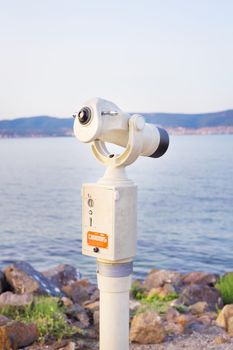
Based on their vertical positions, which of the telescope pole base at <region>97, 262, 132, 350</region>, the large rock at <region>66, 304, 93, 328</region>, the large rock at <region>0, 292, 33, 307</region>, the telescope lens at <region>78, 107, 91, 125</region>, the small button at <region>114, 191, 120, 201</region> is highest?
the telescope lens at <region>78, 107, 91, 125</region>

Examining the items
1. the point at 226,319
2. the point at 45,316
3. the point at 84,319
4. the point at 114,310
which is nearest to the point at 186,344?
the point at 226,319

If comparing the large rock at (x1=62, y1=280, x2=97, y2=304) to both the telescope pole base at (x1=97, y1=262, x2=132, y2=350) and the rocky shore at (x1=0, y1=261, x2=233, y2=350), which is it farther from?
the telescope pole base at (x1=97, y1=262, x2=132, y2=350)

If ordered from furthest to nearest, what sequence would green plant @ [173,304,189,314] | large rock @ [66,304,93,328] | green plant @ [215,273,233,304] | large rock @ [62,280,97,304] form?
green plant @ [215,273,233,304] → large rock @ [62,280,97,304] → green plant @ [173,304,189,314] → large rock @ [66,304,93,328]

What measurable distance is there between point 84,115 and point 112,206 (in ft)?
1.78

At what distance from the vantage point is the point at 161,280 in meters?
8.05

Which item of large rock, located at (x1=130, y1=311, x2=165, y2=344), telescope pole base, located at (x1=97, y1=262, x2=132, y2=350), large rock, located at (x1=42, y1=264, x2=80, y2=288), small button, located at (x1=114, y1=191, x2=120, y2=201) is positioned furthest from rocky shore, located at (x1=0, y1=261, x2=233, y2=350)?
small button, located at (x1=114, y1=191, x2=120, y2=201)

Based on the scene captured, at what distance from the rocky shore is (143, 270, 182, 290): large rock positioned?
3.12 ft

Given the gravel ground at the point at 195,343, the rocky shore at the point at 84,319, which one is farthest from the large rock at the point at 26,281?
the gravel ground at the point at 195,343

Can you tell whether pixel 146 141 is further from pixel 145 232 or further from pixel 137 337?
pixel 145 232

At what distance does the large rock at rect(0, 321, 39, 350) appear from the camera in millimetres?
4445

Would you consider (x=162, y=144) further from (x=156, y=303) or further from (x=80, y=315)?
(x=156, y=303)

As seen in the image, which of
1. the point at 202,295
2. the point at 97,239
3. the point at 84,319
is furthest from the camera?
the point at 202,295

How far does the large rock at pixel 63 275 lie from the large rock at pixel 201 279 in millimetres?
1437

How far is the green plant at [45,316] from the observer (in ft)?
15.6
